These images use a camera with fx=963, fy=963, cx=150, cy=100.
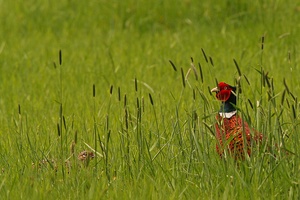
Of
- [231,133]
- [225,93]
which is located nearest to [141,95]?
[225,93]

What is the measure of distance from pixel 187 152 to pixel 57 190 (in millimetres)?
832

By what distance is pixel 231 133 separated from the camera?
18.4ft

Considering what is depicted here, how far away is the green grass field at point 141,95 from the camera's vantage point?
5.24 metres

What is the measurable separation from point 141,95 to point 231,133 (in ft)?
8.16

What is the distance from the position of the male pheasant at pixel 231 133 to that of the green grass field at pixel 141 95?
0.08 m

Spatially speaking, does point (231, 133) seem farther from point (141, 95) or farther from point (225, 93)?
point (141, 95)

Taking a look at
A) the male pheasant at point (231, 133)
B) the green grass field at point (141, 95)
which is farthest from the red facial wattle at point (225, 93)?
the green grass field at point (141, 95)

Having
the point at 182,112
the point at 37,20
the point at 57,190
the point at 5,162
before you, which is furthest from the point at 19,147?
the point at 37,20

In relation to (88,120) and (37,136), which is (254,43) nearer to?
(88,120)

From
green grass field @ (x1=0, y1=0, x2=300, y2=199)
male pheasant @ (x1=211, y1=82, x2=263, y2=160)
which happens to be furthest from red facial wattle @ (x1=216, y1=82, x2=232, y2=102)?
green grass field @ (x1=0, y1=0, x2=300, y2=199)

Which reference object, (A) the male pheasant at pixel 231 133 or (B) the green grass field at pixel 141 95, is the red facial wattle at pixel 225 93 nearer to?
(A) the male pheasant at pixel 231 133

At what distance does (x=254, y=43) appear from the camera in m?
9.84

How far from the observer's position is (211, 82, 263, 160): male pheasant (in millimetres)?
5230

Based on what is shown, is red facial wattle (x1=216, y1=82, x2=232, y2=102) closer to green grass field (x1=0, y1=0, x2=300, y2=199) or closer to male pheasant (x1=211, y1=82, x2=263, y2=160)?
male pheasant (x1=211, y1=82, x2=263, y2=160)
